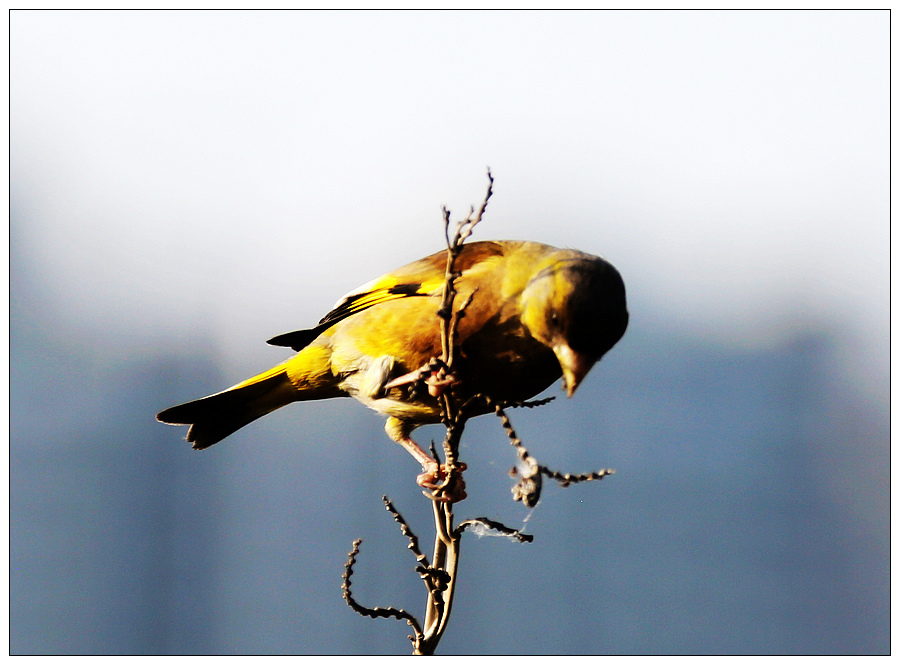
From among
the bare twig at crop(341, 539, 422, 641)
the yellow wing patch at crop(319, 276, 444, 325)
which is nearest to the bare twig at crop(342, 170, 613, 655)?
the bare twig at crop(341, 539, 422, 641)

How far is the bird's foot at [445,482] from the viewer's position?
1.61 m

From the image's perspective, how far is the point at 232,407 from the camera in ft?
7.84

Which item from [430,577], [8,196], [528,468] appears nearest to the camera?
[528,468]

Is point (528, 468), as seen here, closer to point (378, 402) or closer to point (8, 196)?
point (378, 402)

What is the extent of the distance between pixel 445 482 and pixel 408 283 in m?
0.74

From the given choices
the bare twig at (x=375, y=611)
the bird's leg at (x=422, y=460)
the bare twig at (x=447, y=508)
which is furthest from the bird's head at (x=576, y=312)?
the bare twig at (x=375, y=611)

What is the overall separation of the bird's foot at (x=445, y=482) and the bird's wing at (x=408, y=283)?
1.69 ft

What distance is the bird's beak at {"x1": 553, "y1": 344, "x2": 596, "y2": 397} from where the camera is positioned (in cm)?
178

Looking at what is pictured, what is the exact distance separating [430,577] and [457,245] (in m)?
0.75

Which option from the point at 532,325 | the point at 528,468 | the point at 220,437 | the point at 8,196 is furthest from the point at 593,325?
the point at 8,196

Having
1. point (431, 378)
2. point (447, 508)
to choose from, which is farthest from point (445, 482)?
point (431, 378)

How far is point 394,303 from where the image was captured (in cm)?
210

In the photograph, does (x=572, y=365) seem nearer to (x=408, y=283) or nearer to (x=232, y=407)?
(x=408, y=283)

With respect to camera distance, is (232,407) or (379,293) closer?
(379,293)
